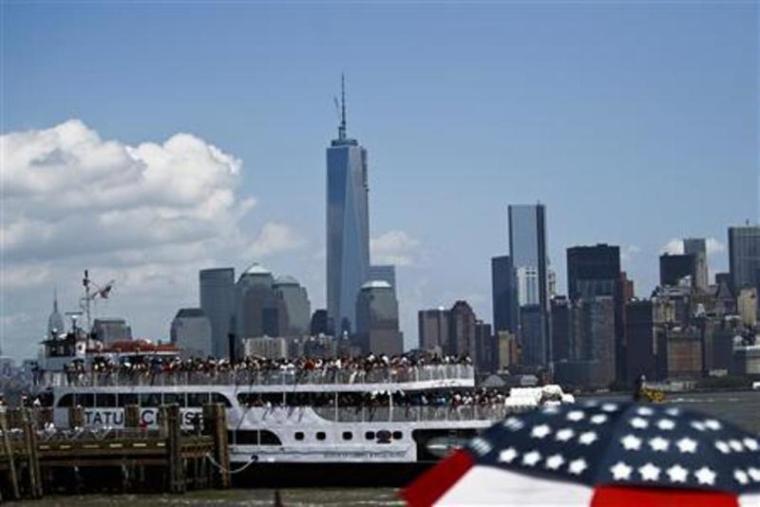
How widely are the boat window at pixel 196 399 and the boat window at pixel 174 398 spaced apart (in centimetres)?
25

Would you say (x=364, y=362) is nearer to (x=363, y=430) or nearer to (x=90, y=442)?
(x=363, y=430)

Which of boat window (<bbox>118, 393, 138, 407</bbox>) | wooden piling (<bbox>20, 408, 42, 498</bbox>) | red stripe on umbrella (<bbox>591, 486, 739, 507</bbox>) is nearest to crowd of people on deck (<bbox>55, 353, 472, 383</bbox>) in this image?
boat window (<bbox>118, 393, 138, 407</bbox>)

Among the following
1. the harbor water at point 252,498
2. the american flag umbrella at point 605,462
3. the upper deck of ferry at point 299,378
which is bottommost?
the harbor water at point 252,498

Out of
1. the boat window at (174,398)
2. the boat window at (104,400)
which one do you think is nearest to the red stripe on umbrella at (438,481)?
the boat window at (174,398)

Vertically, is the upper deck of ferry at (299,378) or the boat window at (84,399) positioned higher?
the upper deck of ferry at (299,378)

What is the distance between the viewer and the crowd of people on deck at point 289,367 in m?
50.5

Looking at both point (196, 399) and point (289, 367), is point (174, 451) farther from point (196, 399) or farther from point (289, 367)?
point (289, 367)

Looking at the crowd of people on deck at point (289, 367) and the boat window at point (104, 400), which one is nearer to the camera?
the crowd of people on deck at point (289, 367)

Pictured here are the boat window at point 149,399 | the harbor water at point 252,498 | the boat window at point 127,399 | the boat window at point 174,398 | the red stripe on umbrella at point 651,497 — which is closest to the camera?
the red stripe on umbrella at point 651,497

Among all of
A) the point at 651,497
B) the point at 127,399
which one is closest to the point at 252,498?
the point at 127,399

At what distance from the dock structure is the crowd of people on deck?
1.88 meters

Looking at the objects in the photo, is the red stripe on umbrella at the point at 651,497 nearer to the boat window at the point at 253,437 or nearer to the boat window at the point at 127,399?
the boat window at the point at 253,437

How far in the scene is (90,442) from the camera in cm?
5112

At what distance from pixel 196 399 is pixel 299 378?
366 cm
